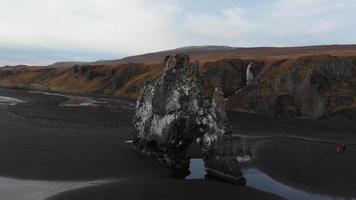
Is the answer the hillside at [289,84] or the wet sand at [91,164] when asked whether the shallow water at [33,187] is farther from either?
the hillside at [289,84]

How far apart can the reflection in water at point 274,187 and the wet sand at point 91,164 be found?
1.86 metres

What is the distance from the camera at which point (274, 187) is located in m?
33.1

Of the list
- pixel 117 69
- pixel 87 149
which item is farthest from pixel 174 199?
pixel 117 69

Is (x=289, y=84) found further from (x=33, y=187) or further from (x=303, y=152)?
(x=33, y=187)

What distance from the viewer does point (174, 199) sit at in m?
28.2

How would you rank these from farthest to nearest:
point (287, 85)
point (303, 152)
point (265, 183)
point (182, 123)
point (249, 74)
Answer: point (249, 74) < point (287, 85) < point (303, 152) < point (182, 123) < point (265, 183)

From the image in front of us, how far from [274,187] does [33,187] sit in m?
18.1

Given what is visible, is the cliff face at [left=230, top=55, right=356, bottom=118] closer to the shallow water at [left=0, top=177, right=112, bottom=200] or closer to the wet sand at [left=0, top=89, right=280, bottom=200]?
the wet sand at [left=0, top=89, right=280, bottom=200]

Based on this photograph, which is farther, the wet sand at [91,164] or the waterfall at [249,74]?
the waterfall at [249,74]

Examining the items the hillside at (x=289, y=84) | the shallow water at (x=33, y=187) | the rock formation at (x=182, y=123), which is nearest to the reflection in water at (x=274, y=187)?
the rock formation at (x=182, y=123)

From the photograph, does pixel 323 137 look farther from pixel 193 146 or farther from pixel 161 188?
pixel 161 188

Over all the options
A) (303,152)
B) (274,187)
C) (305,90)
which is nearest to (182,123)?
(274,187)

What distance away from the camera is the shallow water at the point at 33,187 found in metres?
27.8

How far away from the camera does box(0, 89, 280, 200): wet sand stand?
2948 cm
